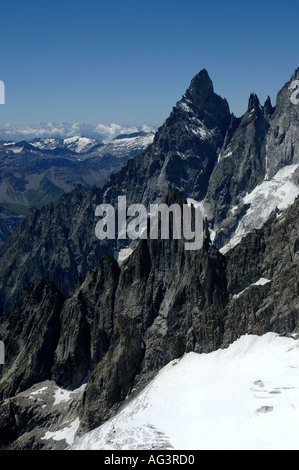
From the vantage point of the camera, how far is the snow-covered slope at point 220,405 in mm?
98125

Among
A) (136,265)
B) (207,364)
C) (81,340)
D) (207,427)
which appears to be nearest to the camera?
(207,427)

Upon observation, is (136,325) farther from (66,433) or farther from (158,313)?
(66,433)

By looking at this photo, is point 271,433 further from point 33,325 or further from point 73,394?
point 33,325

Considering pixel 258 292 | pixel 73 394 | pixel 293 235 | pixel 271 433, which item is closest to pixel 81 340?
pixel 73 394

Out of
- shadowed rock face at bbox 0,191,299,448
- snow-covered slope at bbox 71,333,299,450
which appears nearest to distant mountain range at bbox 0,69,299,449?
shadowed rock face at bbox 0,191,299,448

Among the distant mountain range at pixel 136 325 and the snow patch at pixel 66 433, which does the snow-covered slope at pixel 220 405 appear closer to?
the distant mountain range at pixel 136 325

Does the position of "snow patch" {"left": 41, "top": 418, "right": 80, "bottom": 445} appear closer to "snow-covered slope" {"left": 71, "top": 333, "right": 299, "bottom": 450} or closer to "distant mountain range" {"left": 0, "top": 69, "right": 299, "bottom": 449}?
"distant mountain range" {"left": 0, "top": 69, "right": 299, "bottom": 449}

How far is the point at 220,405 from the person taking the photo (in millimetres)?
113312

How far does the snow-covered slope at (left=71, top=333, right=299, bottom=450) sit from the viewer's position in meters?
98.1

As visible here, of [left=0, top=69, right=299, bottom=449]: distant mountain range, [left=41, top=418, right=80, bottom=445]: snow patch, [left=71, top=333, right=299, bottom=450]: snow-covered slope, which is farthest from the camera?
[left=0, top=69, right=299, bottom=449]: distant mountain range

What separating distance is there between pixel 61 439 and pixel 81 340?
43.4m

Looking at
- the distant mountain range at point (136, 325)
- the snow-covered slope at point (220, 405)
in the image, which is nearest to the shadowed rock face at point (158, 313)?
the distant mountain range at point (136, 325)

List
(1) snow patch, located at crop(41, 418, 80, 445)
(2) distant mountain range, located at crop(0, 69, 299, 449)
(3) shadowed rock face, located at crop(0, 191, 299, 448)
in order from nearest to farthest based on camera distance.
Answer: (1) snow patch, located at crop(41, 418, 80, 445) → (3) shadowed rock face, located at crop(0, 191, 299, 448) → (2) distant mountain range, located at crop(0, 69, 299, 449)
